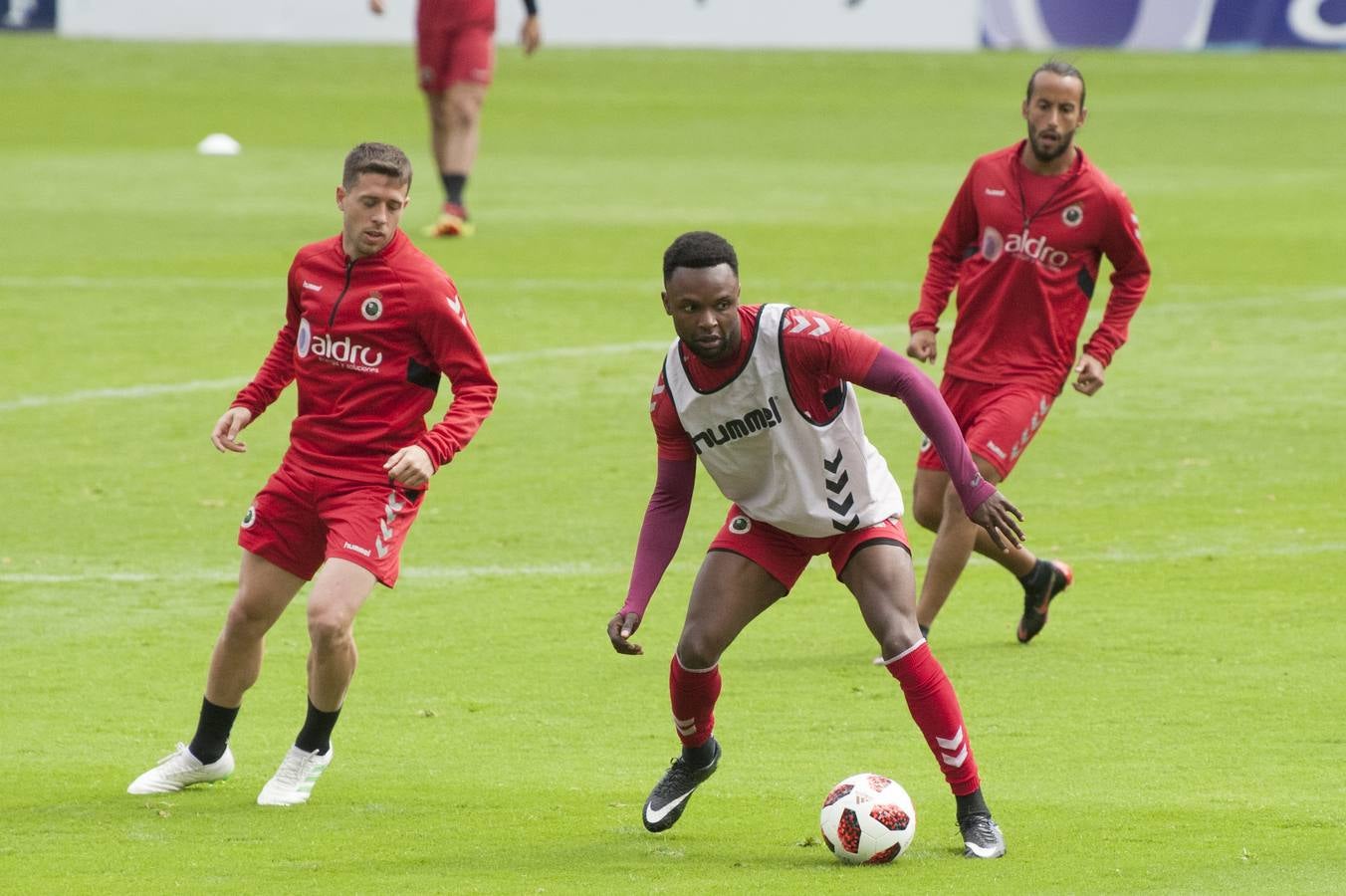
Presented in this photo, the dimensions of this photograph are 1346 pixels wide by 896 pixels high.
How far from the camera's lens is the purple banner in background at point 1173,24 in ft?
111

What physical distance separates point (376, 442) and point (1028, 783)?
2413 mm

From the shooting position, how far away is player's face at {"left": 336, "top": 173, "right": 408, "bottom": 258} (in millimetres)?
7266

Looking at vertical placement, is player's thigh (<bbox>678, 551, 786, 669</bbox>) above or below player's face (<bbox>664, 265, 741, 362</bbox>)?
below

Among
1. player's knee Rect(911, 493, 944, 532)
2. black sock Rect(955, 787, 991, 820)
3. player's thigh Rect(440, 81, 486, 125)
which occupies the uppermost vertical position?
black sock Rect(955, 787, 991, 820)

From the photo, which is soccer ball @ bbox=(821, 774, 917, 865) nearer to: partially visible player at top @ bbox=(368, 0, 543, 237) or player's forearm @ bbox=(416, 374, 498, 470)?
player's forearm @ bbox=(416, 374, 498, 470)

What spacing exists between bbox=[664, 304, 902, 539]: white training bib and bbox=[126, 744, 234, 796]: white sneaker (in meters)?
A: 2.06

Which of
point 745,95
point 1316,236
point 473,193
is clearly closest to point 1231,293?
point 1316,236

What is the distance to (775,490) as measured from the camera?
6.84 metres

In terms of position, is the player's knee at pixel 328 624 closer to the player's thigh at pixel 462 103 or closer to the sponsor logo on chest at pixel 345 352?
the sponsor logo on chest at pixel 345 352

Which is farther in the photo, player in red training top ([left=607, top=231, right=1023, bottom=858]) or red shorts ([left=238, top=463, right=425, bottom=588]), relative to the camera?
red shorts ([left=238, top=463, right=425, bottom=588])

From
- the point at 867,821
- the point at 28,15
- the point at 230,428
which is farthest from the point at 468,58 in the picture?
the point at 28,15

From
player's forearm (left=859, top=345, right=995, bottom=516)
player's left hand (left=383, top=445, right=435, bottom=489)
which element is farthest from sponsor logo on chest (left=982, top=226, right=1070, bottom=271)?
player's left hand (left=383, top=445, right=435, bottom=489)

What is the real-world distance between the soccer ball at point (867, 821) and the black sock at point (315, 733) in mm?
1773

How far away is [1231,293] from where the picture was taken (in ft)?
59.8
